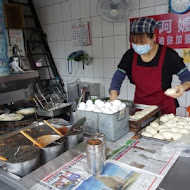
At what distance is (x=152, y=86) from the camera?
2.03 meters

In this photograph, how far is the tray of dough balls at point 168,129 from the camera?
1327 millimetres

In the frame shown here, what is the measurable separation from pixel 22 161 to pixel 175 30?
251cm

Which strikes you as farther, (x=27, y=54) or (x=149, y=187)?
(x=27, y=54)

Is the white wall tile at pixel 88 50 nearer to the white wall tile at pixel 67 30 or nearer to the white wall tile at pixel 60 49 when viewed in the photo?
the white wall tile at pixel 67 30

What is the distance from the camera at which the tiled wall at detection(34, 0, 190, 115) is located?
9.58 ft

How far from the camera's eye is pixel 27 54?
13.3 ft

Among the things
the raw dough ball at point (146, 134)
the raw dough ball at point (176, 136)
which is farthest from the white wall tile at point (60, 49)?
the raw dough ball at point (176, 136)

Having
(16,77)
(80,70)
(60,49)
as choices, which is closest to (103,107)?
(16,77)

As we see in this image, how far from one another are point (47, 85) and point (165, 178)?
3730 millimetres

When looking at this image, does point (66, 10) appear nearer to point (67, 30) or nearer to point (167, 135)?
point (67, 30)

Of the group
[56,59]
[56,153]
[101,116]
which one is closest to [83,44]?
[56,59]

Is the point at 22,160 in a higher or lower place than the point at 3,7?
lower

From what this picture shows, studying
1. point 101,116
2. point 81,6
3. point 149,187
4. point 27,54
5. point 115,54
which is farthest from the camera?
point 27,54

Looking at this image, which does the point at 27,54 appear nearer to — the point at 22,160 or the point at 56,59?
the point at 56,59
